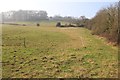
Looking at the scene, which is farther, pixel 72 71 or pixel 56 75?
pixel 72 71

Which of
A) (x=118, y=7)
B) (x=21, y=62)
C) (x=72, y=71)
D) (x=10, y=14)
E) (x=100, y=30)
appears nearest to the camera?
(x=72, y=71)

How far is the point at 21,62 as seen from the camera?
17.9 m

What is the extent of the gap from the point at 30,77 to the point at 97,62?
23.0ft

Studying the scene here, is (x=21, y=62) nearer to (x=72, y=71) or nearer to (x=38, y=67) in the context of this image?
(x=38, y=67)

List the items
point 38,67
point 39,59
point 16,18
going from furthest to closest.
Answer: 1. point 16,18
2. point 39,59
3. point 38,67

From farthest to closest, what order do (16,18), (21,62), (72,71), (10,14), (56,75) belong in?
(10,14)
(16,18)
(21,62)
(72,71)
(56,75)

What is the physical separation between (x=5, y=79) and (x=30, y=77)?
151cm

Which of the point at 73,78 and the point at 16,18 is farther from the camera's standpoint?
the point at 16,18

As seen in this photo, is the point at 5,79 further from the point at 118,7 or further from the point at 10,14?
the point at 10,14

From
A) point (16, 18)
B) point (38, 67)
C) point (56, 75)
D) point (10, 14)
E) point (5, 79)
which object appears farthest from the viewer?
point (10, 14)

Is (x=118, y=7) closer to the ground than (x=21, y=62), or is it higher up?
higher up

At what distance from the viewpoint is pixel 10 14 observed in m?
192

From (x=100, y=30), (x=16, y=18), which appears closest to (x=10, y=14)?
(x=16, y=18)

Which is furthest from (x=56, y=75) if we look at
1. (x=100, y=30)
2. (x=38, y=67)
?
(x=100, y=30)
